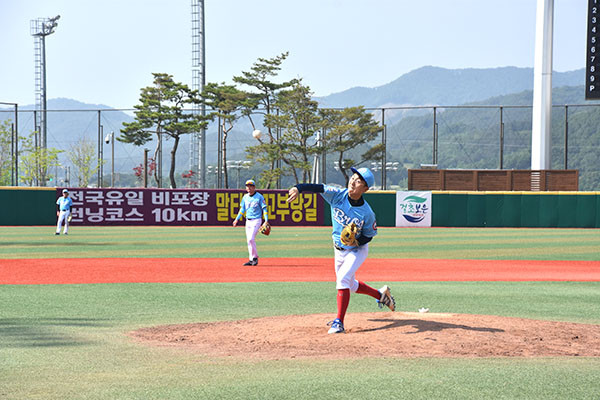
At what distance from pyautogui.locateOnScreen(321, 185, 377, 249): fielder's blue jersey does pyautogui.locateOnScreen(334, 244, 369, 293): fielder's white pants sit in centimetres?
10

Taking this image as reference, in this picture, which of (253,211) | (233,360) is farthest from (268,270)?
(233,360)

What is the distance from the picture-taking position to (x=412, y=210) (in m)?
35.1

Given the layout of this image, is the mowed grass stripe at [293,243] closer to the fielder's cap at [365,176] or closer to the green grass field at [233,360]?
the green grass field at [233,360]

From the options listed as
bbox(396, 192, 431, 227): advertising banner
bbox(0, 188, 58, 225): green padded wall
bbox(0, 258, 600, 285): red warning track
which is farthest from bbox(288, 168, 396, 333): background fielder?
bbox(0, 188, 58, 225): green padded wall

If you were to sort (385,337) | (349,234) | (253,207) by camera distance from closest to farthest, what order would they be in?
(385,337) < (349,234) < (253,207)

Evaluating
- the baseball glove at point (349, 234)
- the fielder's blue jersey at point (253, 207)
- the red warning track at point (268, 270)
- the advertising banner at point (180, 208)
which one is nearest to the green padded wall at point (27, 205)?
the advertising banner at point (180, 208)

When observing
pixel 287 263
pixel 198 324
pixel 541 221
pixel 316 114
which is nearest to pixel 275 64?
pixel 316 114

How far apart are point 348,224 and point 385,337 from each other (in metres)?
1.23

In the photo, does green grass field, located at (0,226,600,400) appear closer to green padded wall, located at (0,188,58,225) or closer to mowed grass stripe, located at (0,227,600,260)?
mowed grass stripe, located at (0,227,600,260)

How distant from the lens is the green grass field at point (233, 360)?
5359mm

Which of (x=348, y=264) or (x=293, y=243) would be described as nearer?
(x=348, y=264)

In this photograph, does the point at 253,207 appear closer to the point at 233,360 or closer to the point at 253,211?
the point at 253,211

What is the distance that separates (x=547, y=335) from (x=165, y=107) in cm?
4904

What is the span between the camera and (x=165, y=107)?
54250mm
